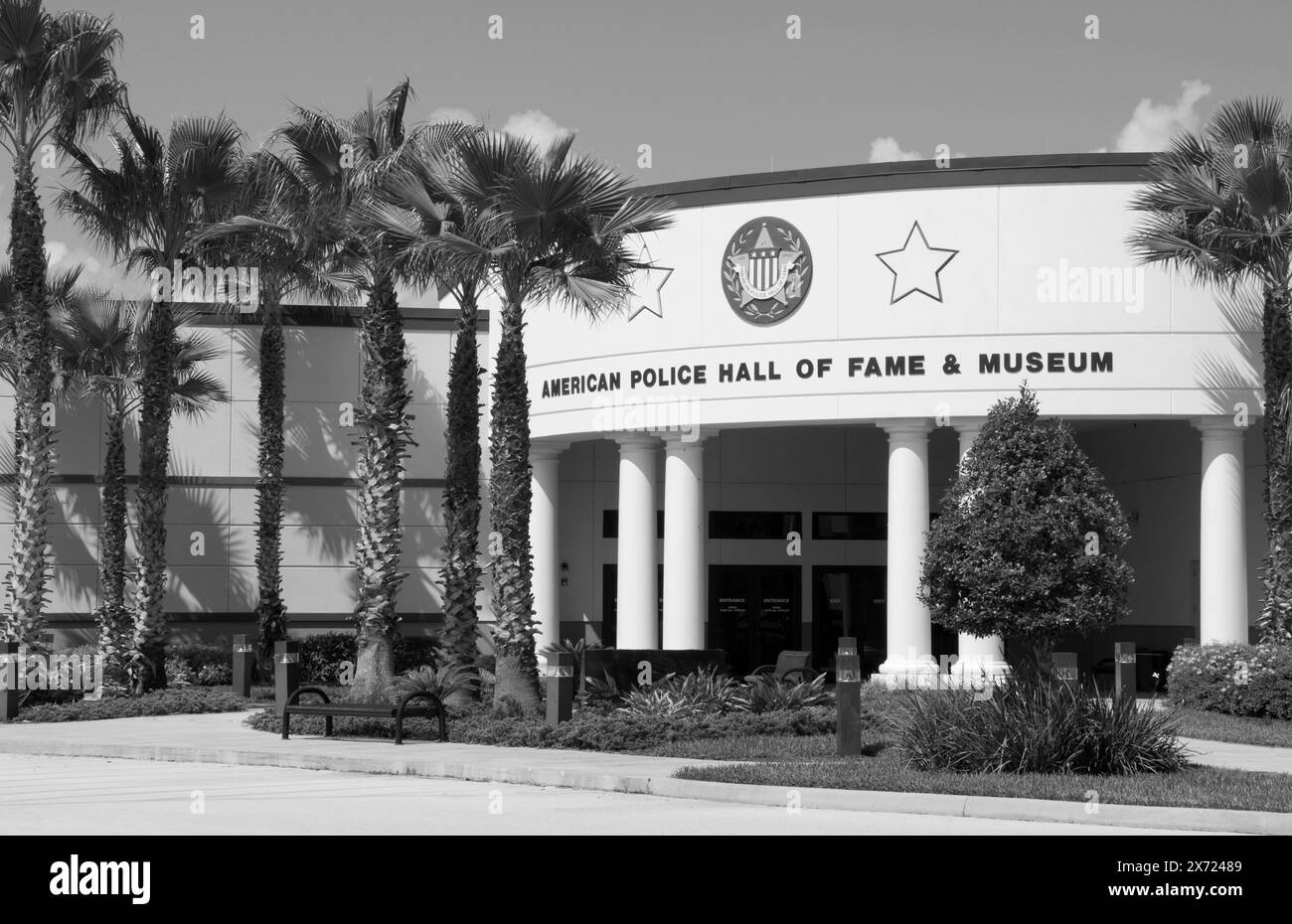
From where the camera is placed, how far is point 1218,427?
27859 mm

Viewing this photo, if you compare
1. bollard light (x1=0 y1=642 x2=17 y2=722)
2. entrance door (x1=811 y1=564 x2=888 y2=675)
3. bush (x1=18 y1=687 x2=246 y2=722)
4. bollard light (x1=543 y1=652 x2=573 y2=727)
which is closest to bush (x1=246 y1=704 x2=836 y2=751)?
bollard light (x1=543 y1=652 x2=573 y2=727)

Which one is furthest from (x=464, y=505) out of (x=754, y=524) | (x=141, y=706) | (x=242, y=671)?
(x=754, y=524)

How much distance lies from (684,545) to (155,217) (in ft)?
35.7

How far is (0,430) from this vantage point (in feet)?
106

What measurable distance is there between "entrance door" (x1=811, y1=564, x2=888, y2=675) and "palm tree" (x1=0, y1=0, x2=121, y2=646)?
17755 mm

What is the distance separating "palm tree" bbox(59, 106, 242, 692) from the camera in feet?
86.8

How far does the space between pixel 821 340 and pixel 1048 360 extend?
3.88 metres

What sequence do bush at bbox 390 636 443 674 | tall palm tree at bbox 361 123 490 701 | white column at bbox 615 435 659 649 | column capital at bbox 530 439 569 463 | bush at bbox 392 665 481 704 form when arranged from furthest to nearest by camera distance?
column capital at bbox 530 439 569 463 → bush at bbox 390 636 443 674 → white column at bbox 615 435 659 649 → bush at bbox 392 665 481 704 → tall palm tree at bbox 361 123 490 701

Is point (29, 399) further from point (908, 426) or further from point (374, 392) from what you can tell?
point (908, 426)

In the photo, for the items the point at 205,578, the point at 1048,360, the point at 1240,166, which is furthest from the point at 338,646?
the point at 1240,166

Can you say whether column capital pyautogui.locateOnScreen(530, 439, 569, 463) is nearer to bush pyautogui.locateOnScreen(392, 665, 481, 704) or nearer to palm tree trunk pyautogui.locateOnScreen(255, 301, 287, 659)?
Answer: palm tree trunk pyautogui.locateOnScreen(255, 301, 287, 659)

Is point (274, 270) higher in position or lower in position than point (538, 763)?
higher

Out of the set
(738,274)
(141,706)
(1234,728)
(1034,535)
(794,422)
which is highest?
(738,274)

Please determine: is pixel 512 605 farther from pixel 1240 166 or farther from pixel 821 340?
pixel 1240 166
